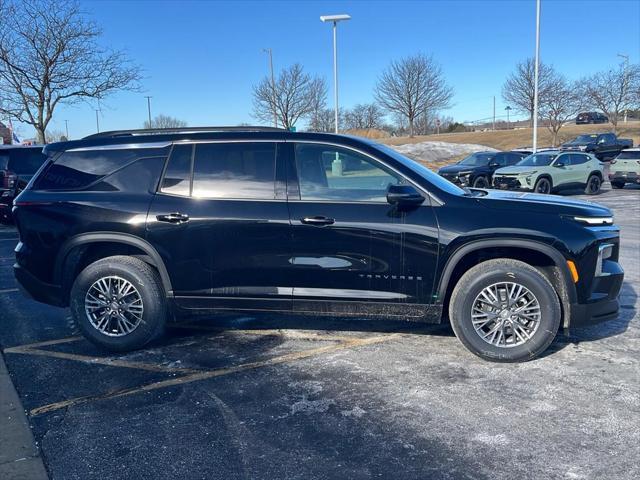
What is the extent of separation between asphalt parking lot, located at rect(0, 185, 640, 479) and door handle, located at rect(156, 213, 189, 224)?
1.17 metres

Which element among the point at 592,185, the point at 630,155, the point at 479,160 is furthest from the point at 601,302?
the point at 630,155

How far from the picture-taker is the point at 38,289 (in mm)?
4926

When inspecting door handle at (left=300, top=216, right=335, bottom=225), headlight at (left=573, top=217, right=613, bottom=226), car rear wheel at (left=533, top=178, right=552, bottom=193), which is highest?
door handle at (left=300, top=216, right=335, bottom=225)

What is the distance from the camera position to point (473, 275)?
4363 millimetres

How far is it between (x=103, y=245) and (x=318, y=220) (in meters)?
1.97

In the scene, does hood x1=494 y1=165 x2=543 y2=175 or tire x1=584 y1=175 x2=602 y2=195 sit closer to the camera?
hood x1=494 y1=165 x2=543 y2=175

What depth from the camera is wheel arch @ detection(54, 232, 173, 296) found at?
467 centimetres

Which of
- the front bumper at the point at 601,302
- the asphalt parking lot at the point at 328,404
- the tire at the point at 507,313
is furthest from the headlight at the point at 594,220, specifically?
the asphalt parking lot at the point at 328,404

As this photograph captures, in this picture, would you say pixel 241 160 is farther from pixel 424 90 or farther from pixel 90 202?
pixel 424 90

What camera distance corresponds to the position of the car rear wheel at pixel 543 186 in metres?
17.8

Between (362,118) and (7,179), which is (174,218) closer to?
(7,179)

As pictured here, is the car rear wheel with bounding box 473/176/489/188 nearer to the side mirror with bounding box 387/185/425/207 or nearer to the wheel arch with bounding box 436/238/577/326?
the wheel arch with bounding box 436/238/577/326

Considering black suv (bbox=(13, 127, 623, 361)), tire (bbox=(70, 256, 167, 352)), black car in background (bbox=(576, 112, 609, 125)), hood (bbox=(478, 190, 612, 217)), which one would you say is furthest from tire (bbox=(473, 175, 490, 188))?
black car in background (bbox=(576, 112, 609, 125))

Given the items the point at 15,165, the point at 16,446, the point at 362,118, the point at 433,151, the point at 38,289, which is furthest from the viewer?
the point at 362,118
